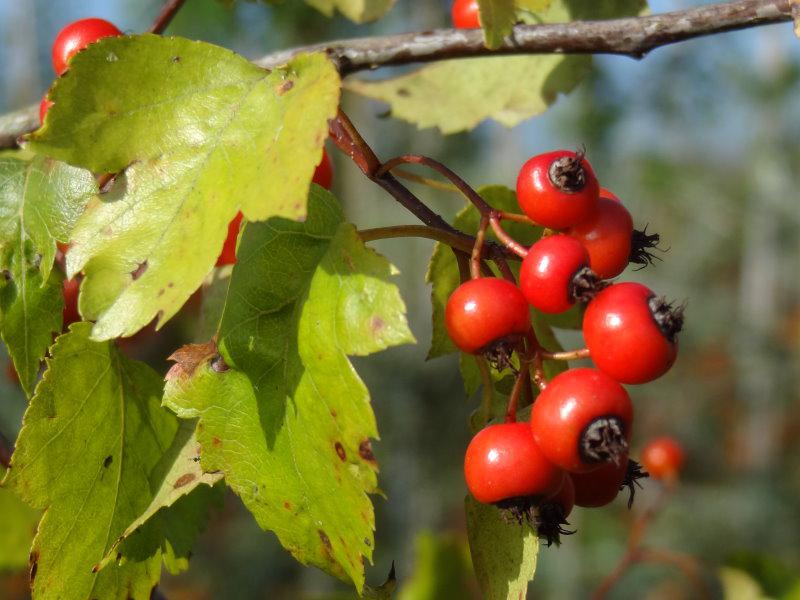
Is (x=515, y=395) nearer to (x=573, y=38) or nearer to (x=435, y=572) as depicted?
(x=573, y=38)

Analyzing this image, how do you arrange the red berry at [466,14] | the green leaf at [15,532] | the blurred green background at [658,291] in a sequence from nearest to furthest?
the red berry at [466,14], the green leaf at [15,532], the blurred green background at [658,291]

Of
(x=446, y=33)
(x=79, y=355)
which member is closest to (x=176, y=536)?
(x=79, y=355)

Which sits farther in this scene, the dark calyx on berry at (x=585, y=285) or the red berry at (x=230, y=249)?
the red berry at (x=230, y=249)

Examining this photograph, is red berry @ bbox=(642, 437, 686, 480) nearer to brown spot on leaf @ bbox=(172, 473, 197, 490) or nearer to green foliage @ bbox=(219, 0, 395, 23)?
green foliage @ bbox=(219, 0, 395, 23)

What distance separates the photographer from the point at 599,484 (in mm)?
708

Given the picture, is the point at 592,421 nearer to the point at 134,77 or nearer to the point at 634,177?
the point at 134,77

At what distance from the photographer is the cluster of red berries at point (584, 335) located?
0.61 m

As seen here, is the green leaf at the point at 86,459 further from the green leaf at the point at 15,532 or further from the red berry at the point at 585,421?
the green leaf at the point at 15,532

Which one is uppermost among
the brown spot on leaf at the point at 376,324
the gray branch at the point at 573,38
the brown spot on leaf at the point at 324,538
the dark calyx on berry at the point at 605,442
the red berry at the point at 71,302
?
the gray branch at the point at 573,38

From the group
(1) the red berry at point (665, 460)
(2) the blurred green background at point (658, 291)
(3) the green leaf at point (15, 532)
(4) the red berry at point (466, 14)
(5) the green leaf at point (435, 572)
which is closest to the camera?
(4) the red berry at point (466, 14)

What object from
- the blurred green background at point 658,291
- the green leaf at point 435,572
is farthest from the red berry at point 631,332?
the blurred green background at point 658,291

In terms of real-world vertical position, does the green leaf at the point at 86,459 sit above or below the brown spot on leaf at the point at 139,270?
below

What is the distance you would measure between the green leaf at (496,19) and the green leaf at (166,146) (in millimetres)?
177

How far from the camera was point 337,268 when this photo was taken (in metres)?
0.65
